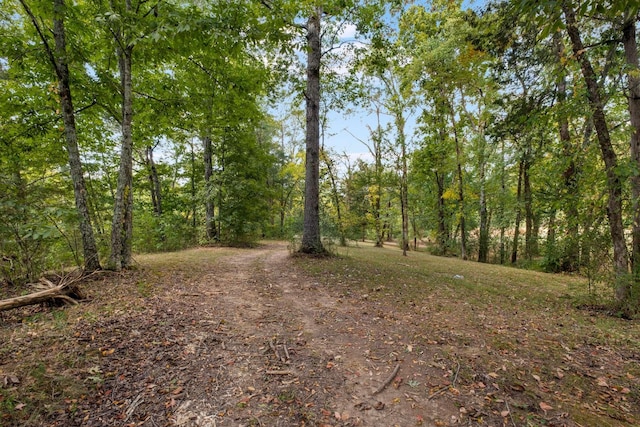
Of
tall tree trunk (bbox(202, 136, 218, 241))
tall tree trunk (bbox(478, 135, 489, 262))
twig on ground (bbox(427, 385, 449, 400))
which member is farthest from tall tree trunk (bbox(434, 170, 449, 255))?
twig on ground (bbox(427, 385, 449, 400))

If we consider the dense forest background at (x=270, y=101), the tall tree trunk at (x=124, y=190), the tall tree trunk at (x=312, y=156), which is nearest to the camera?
the dense forest background at (x=270, y=101)

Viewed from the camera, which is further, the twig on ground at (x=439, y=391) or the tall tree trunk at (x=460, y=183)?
the tall tree trunk at (x=460, y=183)

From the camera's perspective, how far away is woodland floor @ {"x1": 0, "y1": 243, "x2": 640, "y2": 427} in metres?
2.30

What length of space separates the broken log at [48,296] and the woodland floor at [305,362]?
0.21 metres

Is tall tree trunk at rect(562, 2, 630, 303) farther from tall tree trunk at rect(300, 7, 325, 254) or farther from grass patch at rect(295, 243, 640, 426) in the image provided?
tall tree trunk at rect(300, 7, 325, 254)

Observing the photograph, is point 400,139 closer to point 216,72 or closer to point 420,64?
point 420,64

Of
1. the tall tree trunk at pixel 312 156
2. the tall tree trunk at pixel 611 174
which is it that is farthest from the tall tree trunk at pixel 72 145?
the tall tree trunk at pixel 611 174

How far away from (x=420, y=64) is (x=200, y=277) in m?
12.8

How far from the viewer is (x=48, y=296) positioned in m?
3.81

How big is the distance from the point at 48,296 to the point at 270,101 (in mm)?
8472

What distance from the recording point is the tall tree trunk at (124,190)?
5.74 meters

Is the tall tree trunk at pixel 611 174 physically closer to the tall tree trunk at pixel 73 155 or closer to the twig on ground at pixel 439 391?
the twig on ground at pixel 439 391

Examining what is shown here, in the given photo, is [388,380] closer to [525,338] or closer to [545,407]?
[545,407]

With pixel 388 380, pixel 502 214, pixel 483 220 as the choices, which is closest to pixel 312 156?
pixel 388 380
